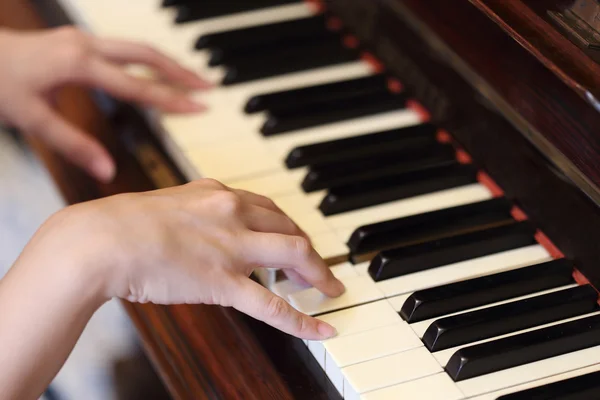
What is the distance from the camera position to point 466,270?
1.20 m

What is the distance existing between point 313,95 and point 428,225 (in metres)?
0.41

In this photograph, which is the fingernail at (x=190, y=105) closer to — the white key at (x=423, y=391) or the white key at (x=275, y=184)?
the white key at (x=275, y=184)

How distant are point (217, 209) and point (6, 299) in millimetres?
291

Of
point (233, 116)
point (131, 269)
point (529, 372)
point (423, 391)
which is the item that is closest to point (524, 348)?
point (529, 372)

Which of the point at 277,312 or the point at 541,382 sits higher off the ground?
the point at 541,382

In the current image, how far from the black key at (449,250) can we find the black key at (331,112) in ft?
1.24

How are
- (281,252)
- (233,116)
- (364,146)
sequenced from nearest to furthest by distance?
(281,252), (364,146), (233,116)

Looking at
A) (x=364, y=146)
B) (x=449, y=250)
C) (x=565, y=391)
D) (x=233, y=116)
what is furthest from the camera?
(x=233, y=116)

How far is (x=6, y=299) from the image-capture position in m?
1.09

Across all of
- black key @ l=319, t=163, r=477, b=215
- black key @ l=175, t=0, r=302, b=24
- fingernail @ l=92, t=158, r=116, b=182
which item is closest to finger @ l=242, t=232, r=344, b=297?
black key @ l=319, t=163, r=477, b=215

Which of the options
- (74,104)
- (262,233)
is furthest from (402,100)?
(74,104)

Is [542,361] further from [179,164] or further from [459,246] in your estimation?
[179,164]

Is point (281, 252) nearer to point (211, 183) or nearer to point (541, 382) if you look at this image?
point (211, 183)

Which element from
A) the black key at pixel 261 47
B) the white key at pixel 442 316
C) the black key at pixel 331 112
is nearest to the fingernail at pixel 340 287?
the white key at pixel 442 316
